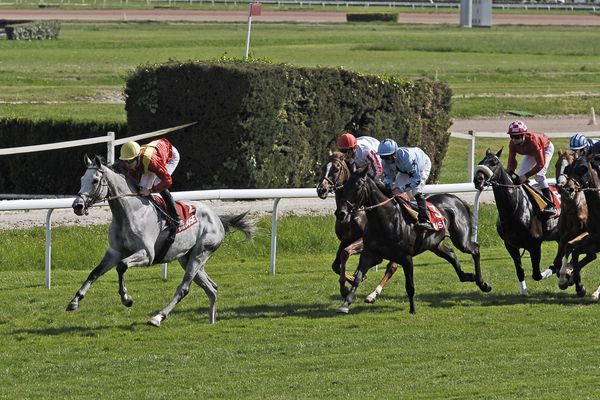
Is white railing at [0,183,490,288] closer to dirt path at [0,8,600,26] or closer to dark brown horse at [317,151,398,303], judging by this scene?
dark brown horse at [317,151,398,303]

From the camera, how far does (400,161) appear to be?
37.5ft

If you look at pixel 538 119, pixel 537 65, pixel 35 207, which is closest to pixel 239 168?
pixel 35 207

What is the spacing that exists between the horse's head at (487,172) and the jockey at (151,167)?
2.58m

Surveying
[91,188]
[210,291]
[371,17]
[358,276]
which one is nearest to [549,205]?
[358,276]

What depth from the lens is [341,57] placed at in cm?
3825

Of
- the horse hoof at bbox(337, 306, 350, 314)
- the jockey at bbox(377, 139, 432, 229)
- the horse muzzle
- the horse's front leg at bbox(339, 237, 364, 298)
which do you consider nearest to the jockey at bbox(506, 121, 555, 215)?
the jockey at bbox(377, 139, 432, 229)

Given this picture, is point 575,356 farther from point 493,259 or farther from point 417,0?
point 417,0

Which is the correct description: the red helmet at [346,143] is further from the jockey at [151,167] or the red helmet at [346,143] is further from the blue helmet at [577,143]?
the blue helmet at [577,143]

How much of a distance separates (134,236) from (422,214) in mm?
2480

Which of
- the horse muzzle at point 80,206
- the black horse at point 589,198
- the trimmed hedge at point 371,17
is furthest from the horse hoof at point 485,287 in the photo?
the trimmed hedge at point 371,17

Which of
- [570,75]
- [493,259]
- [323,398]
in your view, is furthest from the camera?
[570,75]

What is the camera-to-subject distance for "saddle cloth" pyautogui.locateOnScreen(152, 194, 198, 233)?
10.5m

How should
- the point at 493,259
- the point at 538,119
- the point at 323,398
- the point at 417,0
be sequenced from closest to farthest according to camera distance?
the point at 323,398 < the point at 493,259 < the point at 538,119 < the point at 417,0

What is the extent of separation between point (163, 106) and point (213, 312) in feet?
21.6
